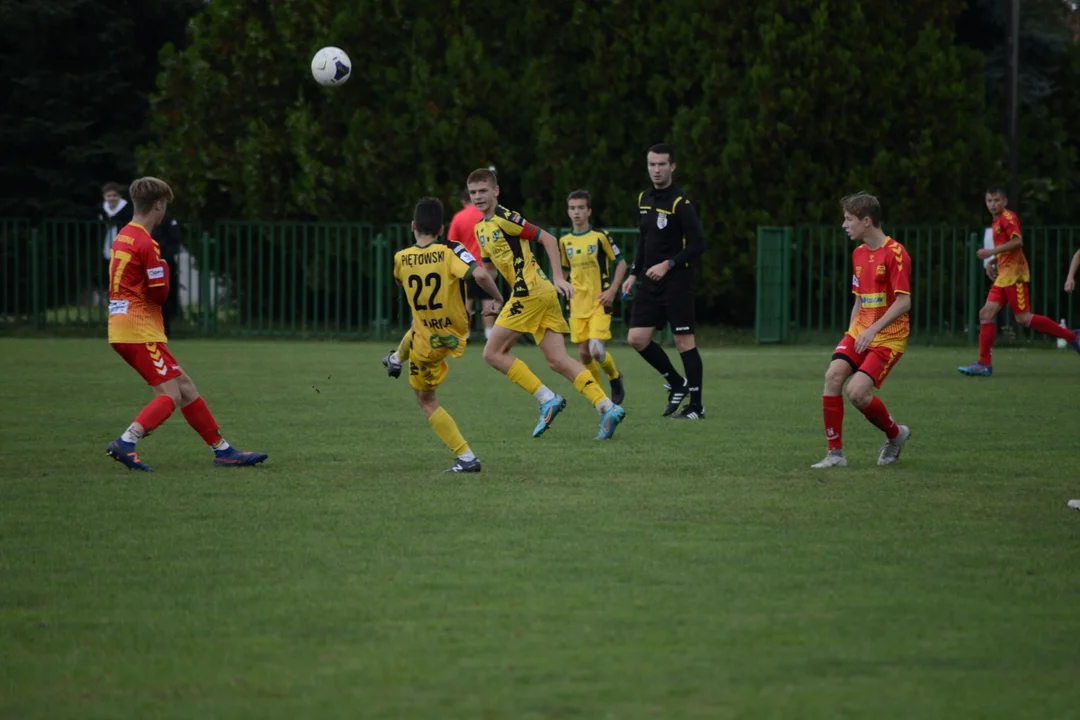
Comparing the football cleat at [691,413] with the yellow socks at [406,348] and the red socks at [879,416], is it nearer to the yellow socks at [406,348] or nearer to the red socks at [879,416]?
the red socks at [879,416]

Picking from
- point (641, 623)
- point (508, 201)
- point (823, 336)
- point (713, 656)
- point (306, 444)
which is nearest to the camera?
point (713, 656)

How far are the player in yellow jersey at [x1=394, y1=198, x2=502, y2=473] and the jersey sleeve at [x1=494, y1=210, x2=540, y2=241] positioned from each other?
245 cm

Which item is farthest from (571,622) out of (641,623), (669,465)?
(669,465)

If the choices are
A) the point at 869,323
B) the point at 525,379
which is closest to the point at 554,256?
the point at 525,379

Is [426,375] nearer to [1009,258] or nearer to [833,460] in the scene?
[833,460]

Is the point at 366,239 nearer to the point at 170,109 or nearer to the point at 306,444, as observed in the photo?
the point at 170,109

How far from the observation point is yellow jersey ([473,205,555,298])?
12375mm

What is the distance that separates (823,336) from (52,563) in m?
20.3

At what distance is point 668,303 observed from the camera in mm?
13859

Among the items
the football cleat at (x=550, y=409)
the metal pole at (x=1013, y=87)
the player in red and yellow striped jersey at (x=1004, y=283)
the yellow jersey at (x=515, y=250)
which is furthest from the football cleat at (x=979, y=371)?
the metal pole at (x=1013, y=87)

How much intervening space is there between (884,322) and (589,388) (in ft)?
8.87

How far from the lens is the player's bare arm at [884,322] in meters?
9.86

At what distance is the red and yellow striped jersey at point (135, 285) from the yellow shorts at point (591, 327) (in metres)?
5.41

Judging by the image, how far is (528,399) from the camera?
1533 centimetres
